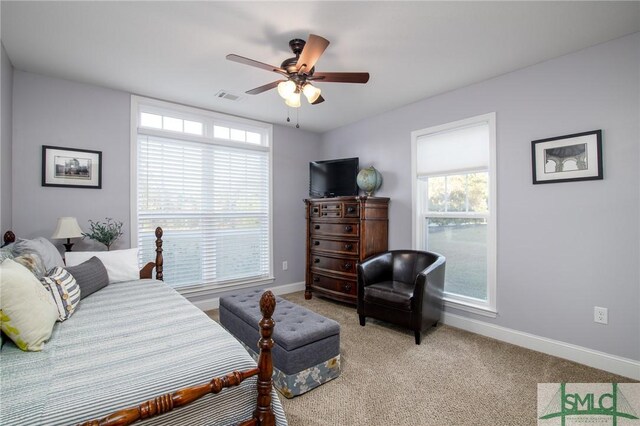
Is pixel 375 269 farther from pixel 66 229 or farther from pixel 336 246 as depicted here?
pixel 66 229

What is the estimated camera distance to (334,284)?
13.0 feet

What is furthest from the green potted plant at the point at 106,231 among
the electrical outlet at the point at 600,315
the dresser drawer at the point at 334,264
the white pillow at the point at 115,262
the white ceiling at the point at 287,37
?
the electrical outlet at the point at 600,315

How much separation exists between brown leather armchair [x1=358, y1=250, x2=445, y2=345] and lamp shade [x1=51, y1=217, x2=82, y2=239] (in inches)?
111

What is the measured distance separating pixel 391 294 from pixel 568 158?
1956 millimetres

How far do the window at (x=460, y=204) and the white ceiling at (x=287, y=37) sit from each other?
2.08ft

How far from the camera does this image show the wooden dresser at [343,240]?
3721mm

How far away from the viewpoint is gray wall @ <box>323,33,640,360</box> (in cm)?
226

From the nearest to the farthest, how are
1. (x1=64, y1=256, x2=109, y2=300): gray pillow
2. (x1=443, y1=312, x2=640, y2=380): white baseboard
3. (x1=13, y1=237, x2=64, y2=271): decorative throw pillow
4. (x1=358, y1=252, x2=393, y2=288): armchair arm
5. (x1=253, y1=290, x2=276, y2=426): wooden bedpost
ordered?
(x1=253, y1=290, x2=276, y2=426): wooden bedpost, (x1=13, y1=237, x2=64, y2=271): decorative throw pillow, (x1=64, y1=256, x2=109, y2=300): gray pillow, (x1=443, y1=312, x2=640, y2=380): white baseboard, (x1=358, y1=252, x2=393, y2=288): armchair arm

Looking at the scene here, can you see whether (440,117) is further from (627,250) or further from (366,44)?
(627,250)

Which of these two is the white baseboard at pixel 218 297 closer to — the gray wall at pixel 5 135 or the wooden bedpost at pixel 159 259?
the wooden bedpost at pixel 159 259

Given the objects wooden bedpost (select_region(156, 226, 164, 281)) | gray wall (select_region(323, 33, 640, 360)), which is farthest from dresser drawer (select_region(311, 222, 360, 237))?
wooden bedpost (select_region(156, 226, 164, 281))

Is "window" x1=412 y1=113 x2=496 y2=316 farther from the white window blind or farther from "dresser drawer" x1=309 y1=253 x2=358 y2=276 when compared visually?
"dresser drawer" x1=309 y1=253 x2=358 y2=276

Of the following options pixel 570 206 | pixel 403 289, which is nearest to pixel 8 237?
pixel 403 289

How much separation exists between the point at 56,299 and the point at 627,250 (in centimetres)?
390
